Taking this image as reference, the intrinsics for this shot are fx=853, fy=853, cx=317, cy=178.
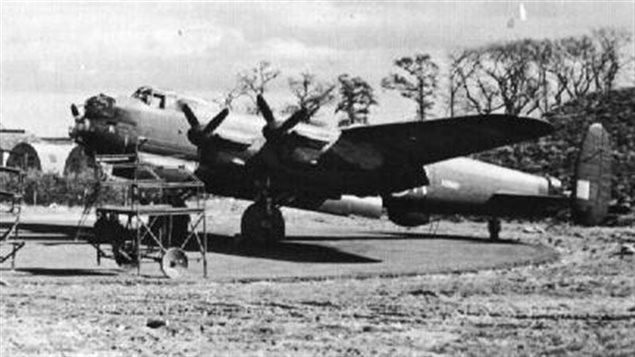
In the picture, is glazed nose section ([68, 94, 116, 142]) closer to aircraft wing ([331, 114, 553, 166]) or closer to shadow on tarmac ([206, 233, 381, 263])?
shadow on tarmac ([206, 233, 381, 263])

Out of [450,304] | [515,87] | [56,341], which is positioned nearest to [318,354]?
[56,341]

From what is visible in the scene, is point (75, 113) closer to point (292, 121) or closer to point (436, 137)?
point (292, 121)

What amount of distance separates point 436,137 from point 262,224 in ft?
14.9

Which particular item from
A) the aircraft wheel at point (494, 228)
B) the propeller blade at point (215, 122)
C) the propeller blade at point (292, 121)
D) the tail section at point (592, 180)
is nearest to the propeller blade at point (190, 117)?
the propeller blade at point (215, 122)

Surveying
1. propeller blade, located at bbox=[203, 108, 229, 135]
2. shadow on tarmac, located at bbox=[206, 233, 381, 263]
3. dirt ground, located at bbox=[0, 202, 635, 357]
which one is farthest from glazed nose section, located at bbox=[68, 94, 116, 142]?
dirt ground, located at bbox=[0, 202, 635, 357]

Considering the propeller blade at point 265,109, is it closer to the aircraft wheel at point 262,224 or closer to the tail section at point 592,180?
the aircraft wheel at point 262,224

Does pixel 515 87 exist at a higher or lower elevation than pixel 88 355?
higher

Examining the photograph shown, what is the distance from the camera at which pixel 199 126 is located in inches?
760

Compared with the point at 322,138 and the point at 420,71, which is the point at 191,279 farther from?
the point at 420,71

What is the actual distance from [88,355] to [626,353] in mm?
5045

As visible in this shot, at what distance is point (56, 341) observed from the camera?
8.59 m

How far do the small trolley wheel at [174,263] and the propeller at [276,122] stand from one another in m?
4.49

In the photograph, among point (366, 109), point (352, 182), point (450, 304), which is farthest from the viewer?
point (366, 109)

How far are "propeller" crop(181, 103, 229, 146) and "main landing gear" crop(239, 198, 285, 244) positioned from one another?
81.6 inches
